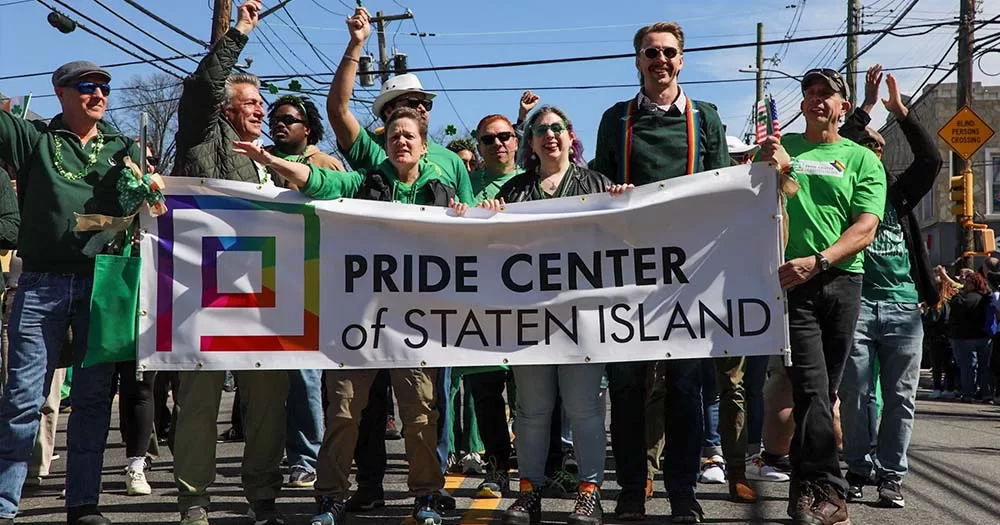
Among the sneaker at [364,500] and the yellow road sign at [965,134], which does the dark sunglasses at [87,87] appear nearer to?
the sneaker at [364,500]

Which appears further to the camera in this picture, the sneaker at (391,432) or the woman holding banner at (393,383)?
the sneaker at (391,432)

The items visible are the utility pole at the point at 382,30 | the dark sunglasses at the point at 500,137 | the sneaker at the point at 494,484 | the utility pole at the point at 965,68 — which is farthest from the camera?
the utility pole at the point at 382,30

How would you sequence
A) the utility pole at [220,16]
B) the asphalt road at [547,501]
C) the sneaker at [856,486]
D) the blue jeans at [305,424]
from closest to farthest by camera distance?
the asphalt road at [547,501] → the sneaker at [856,486] → the blue jeans at [305,424] → the utility pole at [220,16]

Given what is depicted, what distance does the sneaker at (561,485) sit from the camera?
6.88m

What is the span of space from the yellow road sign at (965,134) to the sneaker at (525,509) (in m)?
15.5

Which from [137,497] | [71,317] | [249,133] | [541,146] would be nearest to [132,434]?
[137,497]

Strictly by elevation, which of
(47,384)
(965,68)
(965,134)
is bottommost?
(47,384)

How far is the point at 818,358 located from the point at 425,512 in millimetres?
2066

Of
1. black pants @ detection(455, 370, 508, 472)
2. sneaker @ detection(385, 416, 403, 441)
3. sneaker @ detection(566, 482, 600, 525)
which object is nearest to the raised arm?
black pants @ detection(455, 370, 508, 472)

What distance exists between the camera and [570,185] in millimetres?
6137

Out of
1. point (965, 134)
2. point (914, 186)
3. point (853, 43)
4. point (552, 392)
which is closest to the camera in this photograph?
point (552, 392)

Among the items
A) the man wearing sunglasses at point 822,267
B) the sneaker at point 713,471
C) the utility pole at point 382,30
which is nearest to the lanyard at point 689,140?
the man wearing sunglasses at point 822,267

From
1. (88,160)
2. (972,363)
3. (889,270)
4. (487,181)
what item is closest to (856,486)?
(889,270)

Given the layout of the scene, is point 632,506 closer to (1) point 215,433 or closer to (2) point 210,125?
(1) point 215,433
